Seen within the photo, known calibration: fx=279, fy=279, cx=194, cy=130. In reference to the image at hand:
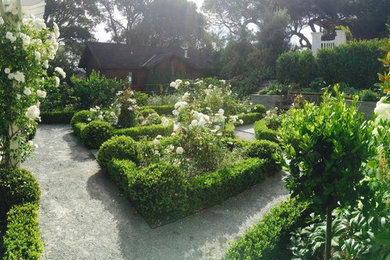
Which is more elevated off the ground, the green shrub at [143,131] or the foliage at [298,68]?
the foliage at [298,68]

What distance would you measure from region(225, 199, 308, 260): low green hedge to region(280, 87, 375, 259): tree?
2.11 ft

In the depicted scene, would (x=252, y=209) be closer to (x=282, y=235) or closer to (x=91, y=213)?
(x=282, y=235)

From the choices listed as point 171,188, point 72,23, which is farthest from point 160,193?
point 72,23

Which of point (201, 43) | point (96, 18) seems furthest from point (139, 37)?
point (201, 43)

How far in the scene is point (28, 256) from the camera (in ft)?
9.96

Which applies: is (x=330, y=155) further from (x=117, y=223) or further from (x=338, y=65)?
(x=338, y=65)

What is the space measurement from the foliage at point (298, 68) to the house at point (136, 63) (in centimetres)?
1095

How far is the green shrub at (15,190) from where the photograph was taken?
4316mm

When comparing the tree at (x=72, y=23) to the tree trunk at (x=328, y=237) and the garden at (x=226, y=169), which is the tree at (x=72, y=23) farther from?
the tree trunk at (x=328, y=237)

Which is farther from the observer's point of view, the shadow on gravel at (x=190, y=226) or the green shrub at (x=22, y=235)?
the shadow on gravel at (x=190, y=226)

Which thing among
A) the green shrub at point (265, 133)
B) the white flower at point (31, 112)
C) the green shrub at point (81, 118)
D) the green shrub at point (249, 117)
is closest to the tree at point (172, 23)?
the green shrub at point (249, 117)

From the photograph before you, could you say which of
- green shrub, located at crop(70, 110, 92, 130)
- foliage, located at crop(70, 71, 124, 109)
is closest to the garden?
green shrub, located at crop(70, 110, 92, 130)

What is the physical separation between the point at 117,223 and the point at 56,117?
9896 millimetres

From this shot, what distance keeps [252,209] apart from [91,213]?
9.20 feet
